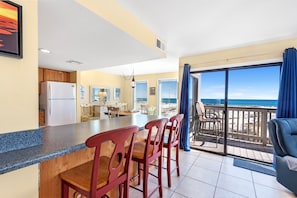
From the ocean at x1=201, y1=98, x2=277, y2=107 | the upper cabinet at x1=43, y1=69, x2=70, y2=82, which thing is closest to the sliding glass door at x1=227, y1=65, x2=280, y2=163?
the ocean at x1=201, y1=98, x2=277, y2=107

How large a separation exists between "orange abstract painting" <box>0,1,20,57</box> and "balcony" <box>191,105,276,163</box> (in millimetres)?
3826

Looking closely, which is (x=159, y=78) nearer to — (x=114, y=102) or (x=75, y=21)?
(x=114, y=102)

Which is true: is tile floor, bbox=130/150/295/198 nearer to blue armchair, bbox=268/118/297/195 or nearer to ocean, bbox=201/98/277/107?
blue armchair, bbox=268/118/297/195

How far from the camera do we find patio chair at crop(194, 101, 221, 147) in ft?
13.2

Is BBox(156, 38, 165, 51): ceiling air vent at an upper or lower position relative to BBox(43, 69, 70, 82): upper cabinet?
upper

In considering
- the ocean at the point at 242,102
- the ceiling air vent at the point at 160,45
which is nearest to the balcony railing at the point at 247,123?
the ocean at the point at 242,102

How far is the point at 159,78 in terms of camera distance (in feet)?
21.7

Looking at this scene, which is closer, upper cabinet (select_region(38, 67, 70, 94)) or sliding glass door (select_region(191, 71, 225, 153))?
sliding glass door (select_region(191, 71, 225, 153))

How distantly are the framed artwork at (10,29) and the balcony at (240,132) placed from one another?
381cm

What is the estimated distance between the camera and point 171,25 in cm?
218

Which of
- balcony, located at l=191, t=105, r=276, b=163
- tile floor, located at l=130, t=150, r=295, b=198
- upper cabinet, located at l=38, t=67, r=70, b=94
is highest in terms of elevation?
upper cabinet, located at l=38, t=67, r=70, b=94

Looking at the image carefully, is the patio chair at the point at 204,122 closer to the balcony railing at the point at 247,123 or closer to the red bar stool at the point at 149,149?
the balcony railing at the point at 247,123

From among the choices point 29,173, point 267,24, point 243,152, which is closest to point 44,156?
point 29,173

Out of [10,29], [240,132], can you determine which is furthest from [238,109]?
[10,29]
